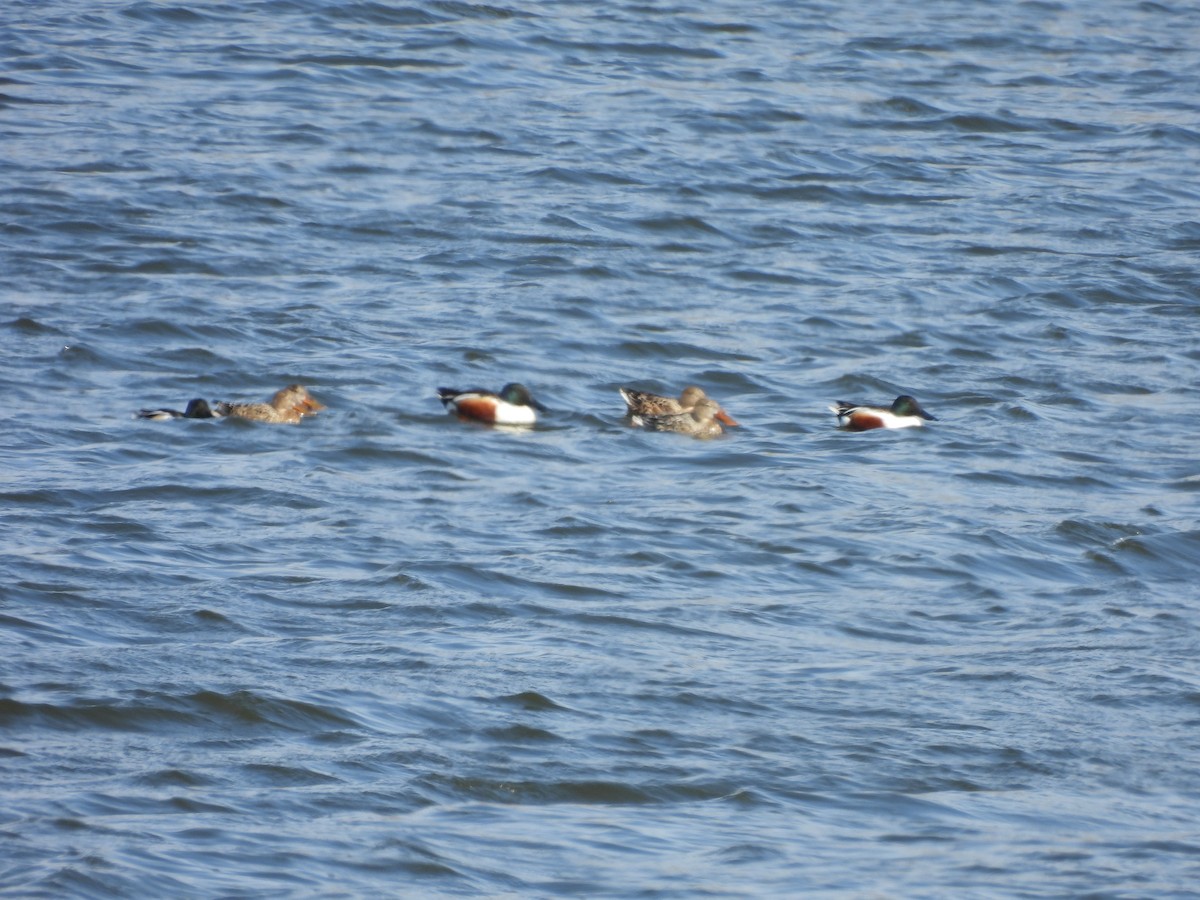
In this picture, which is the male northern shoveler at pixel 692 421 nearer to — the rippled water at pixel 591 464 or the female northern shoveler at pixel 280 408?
the rippled water at pixel 591 464

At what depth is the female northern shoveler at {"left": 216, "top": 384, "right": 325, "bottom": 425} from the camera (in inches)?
500

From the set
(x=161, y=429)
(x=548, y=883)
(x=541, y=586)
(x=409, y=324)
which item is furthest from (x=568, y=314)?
(x=548, y=883)

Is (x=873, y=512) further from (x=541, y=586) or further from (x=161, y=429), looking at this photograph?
(x=161, y=429)

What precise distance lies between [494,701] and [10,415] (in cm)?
542

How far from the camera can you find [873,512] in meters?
11.8

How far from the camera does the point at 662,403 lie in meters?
13.4

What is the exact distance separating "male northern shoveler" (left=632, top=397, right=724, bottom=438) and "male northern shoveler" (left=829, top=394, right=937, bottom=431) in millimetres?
802

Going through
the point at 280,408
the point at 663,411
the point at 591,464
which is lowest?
the point at 591,464

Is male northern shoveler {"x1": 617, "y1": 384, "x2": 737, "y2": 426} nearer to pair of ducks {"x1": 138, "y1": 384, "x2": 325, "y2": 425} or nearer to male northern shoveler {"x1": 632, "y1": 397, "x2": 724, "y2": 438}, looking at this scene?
male northern shoveler {"x1": 632, "y1": 397, "x2": 724, "y2": 438}

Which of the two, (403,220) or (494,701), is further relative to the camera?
(403,220)

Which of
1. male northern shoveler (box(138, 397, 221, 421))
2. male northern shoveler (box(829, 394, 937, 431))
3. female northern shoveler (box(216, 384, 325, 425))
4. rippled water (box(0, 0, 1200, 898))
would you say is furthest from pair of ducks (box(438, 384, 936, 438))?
male northern shoveler (box(138, 397, 221, 421))

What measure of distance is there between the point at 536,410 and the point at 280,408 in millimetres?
1725

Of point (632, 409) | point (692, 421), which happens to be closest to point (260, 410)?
point (632, 409)

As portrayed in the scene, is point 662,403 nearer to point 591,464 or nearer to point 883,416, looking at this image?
point 591,464
